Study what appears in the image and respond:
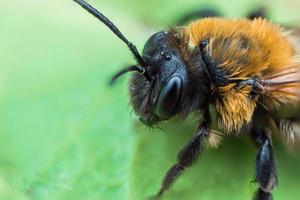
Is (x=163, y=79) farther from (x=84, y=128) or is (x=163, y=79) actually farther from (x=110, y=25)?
(x=84, y=128)

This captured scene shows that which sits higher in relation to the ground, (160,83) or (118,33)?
(118,33)

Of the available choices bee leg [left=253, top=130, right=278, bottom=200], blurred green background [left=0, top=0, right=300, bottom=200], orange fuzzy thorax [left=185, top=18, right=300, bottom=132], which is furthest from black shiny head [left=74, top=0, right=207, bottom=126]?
bee leg [left=253, top=130, right=278, bottom=200]

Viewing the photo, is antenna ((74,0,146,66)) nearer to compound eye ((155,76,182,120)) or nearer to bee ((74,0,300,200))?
bee ((74,0,300,200))

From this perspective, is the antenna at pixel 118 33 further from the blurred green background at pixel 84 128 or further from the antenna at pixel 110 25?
the blurred green background at pixel 84 128

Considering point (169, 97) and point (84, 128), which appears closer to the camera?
point (169, 97)

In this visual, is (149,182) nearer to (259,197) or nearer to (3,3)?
(259,197)

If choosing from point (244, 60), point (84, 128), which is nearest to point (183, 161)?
point (244, 60)

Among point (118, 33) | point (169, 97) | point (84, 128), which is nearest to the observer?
point (169, 97)
